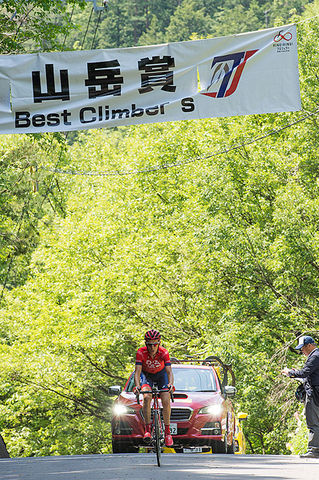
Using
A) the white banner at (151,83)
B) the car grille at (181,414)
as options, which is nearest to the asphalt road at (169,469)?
the car grille at (181,414)

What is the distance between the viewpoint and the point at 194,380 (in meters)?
16.2

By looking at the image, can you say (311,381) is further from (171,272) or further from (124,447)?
(171,272)

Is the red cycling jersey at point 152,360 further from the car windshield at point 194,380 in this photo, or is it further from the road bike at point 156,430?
the car windshield at point 194,380

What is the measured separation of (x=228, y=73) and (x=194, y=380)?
18.9 ft

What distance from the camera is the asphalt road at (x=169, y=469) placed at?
10406 millimetres

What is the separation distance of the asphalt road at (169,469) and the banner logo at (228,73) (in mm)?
5431

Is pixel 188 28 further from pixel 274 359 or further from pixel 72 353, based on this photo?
pixel 274 359

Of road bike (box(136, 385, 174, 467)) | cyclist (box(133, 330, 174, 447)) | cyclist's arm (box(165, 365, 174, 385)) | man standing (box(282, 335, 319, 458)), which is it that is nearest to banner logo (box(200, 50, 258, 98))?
cyclist (box(133, 330, 174, 447))

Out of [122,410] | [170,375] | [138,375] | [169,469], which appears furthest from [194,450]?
[169,469]

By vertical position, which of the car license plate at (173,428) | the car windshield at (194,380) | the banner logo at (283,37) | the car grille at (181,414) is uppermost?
the banner logo at (283,37)

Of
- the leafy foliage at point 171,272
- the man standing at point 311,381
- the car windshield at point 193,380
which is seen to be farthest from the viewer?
the leafy foliage at point 171,272

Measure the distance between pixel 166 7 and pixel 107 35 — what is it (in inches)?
493

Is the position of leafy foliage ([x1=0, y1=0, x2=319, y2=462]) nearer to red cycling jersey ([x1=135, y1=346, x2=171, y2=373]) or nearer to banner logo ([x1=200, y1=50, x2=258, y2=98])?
banner logo ([x1=200, y1=50, x2=258, y2=98])

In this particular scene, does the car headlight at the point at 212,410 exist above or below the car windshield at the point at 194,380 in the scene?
below
